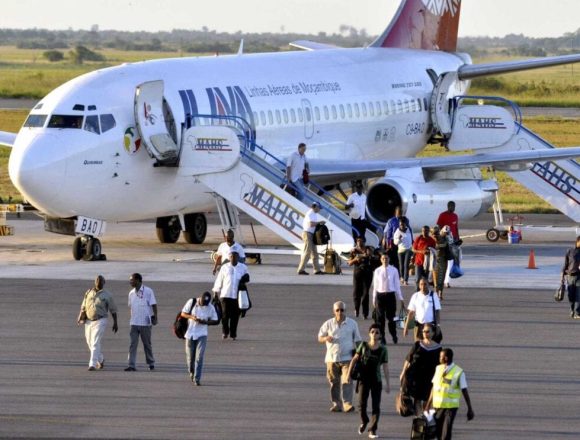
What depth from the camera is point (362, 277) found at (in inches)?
1108

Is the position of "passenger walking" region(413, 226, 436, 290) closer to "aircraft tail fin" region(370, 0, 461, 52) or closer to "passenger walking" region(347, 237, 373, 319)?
"passenger walking" region(347, 237, 373, 319)

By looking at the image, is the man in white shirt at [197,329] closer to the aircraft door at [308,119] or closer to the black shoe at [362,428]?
the black shoe at [362,428]

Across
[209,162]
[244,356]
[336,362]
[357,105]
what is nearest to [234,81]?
[209,162]

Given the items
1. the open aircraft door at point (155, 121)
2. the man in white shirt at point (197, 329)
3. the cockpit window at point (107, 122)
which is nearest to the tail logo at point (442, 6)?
the open aircraft door at point (155, 121)

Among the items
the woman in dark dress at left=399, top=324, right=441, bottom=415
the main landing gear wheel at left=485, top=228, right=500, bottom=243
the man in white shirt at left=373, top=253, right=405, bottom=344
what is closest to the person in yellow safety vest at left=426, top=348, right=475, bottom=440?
the woman in dark dress at left=399, top=324, right=441, bottom=415

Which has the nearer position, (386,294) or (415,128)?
(386,294)

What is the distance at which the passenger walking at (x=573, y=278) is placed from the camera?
28.6 m

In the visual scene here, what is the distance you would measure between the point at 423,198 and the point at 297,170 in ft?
10.2

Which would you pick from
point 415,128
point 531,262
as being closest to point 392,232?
point 531,262

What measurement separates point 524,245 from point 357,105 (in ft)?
19.5

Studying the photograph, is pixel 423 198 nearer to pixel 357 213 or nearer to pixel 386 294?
pixel 357 213

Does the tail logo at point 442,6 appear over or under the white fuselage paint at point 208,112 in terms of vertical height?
over

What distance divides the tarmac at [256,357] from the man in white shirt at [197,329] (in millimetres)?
276

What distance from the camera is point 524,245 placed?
133 feet
